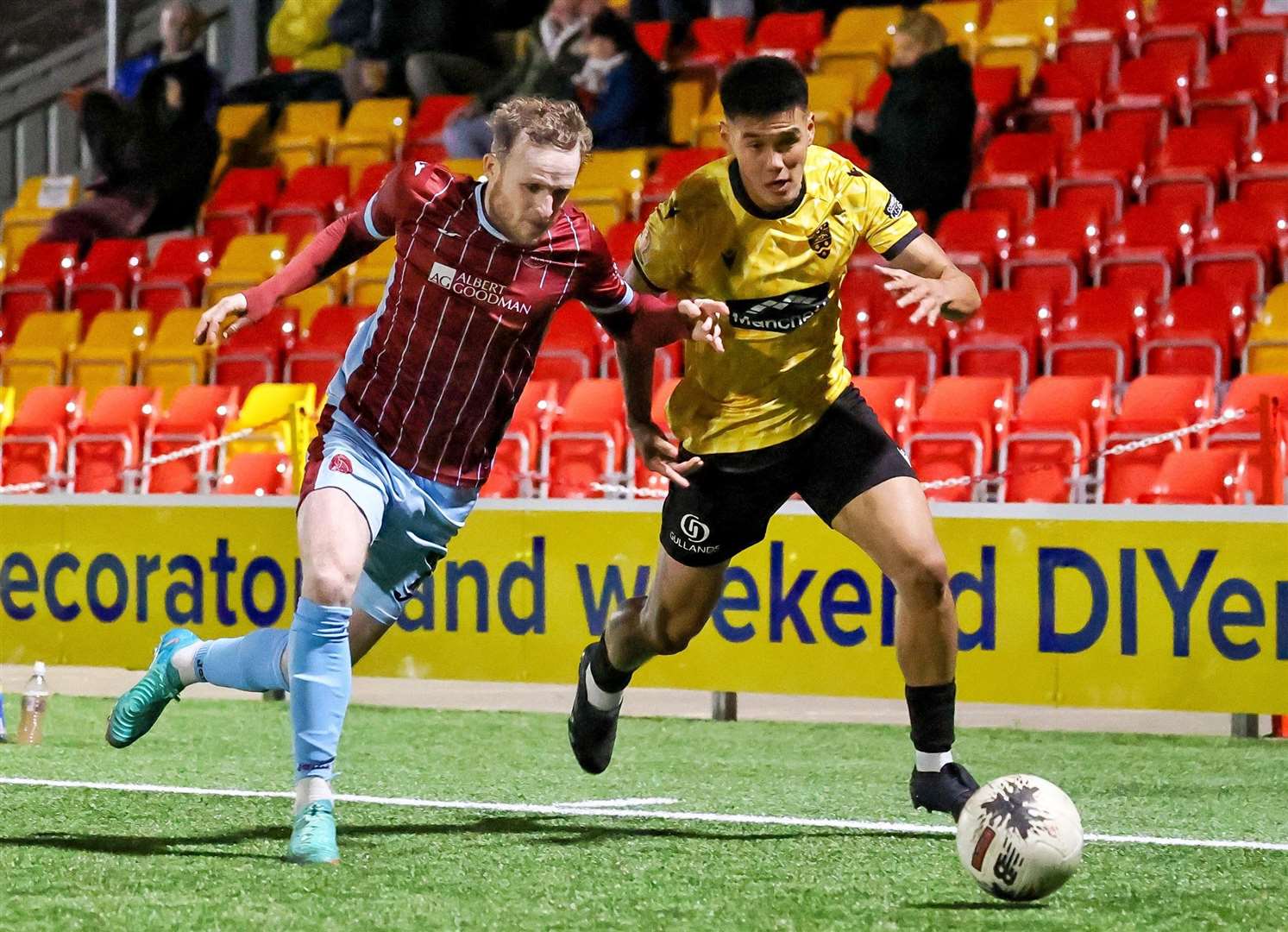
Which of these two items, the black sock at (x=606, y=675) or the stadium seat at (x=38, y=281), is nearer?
the black sock at (x=606, y=675)

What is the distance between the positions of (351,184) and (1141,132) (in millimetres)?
6506

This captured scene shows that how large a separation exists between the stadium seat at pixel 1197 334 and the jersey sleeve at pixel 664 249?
22.4 feet

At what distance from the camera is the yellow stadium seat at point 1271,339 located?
11.7 metres

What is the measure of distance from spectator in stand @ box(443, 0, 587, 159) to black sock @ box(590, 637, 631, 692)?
9.44m

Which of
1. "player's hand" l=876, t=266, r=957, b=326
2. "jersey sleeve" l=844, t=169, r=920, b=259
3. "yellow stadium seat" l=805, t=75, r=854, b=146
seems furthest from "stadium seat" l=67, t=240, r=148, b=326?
"player's hand" l=876, t=266, r=957, b=326

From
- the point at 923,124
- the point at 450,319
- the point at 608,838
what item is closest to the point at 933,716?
the point at 608,838

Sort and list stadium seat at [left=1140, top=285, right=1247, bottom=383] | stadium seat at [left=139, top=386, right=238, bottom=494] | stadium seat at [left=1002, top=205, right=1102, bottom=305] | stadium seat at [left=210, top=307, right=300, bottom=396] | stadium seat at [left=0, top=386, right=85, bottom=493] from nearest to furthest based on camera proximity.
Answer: stadium seat at [left=1140, top=285, right=1247, bottom=383] → stadium seat at [left=1002, top=205, right=1102, bottom=305] → stadium seat at [left=139, top=386, right=238, bottom=494] → stadium seat at [left=0, top=386, right=85, bottom=493] → stadium seat at [left=210, top=307, right=300, bottom=396]

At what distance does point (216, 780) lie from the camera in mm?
7039

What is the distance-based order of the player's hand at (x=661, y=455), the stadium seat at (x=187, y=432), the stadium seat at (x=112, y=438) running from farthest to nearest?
the stadium seat at (x=112, y=438), the stadium seat at (x=187, y=432), the player's hand at (x=661, y=455)

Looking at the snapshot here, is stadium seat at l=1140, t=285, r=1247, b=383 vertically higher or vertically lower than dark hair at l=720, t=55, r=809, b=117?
lower

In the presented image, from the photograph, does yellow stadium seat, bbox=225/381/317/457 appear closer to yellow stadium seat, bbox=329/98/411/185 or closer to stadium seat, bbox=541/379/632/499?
stadium seat, bbox=541/379/632/499

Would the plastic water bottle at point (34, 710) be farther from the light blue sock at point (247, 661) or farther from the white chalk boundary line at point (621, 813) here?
the light blue sock at point (247, 661)

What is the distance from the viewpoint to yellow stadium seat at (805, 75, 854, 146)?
14906 mm

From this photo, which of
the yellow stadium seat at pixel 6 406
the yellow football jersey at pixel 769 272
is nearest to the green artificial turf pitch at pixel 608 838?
the yellow football jersey at pixel 769 272
